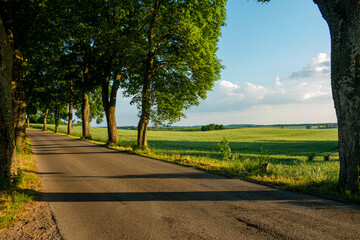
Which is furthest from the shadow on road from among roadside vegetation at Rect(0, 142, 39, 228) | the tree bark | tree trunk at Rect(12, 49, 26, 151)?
the tree bark

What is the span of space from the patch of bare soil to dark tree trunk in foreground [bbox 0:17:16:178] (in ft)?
7.67

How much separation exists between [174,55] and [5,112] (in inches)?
451

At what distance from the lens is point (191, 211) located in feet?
13.6

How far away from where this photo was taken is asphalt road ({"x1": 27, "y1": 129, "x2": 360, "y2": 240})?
10.8 feet

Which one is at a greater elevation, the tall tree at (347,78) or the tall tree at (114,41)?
the tall tree at (114,41)

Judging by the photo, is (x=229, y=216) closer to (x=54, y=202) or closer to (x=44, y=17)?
(x=54, y=202)

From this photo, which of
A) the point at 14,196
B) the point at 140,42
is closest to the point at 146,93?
the point at 140,42

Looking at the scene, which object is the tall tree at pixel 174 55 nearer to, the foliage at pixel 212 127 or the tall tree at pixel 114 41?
the tall tree at pixel 114 41

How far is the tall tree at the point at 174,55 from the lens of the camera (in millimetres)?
13316

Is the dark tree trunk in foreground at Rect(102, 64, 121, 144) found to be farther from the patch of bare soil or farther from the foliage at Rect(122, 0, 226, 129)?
the patch of bare soil

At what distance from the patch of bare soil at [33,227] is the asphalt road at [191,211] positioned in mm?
142

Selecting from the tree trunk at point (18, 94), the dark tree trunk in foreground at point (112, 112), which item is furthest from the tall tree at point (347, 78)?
the dark tree trunk in foreground at point (112, 112)

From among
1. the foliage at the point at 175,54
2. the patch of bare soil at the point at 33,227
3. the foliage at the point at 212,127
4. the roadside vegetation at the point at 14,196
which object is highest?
the foliage at the point at 175,54

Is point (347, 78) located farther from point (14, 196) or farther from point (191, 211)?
point (14, 196)
